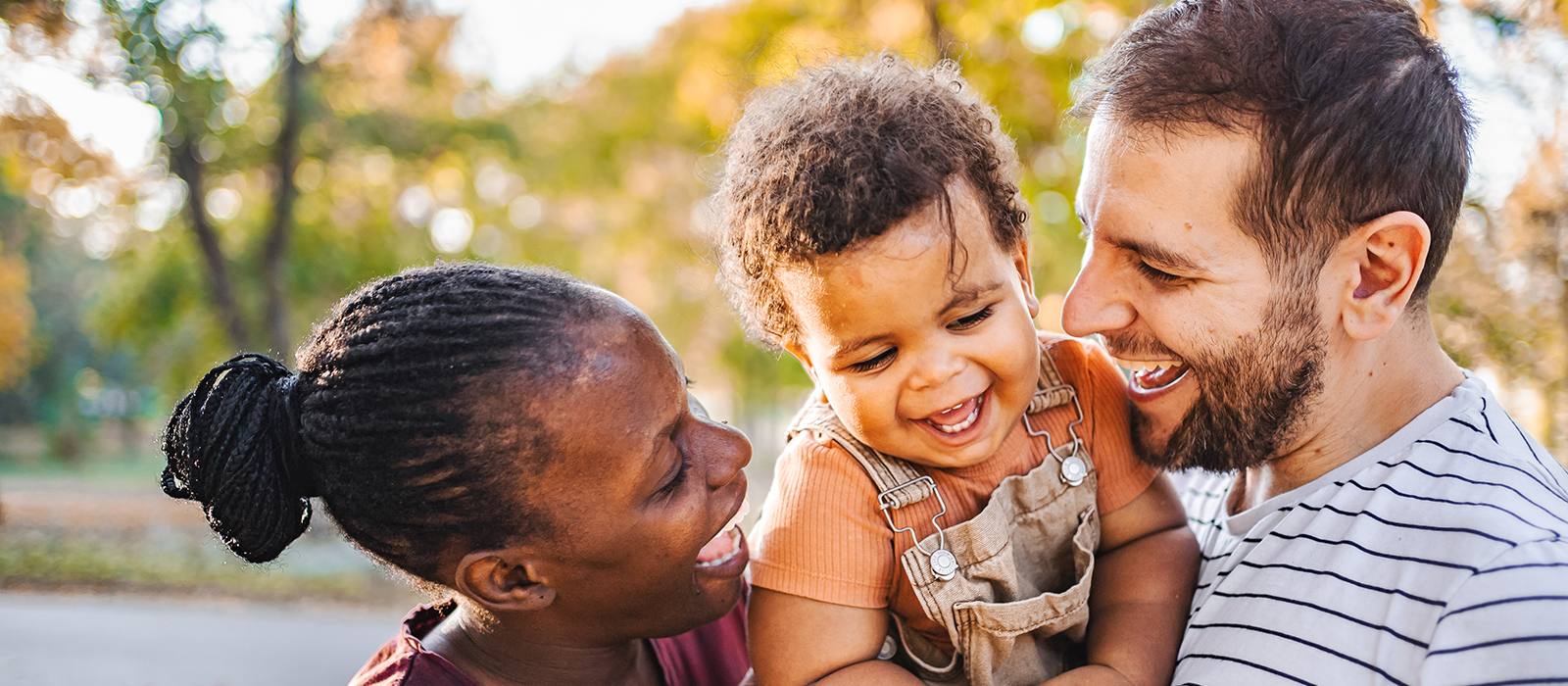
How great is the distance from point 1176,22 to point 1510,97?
5.26 meters

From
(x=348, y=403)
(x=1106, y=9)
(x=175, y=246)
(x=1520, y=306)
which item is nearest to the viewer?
(x=348, y=403)

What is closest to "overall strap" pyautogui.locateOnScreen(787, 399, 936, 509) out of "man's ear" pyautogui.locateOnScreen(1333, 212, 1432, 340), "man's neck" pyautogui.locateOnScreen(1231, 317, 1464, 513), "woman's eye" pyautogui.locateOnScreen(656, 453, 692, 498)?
"woman's eye" pyautogui.locateOnScreen(656, 453, 692, 498)

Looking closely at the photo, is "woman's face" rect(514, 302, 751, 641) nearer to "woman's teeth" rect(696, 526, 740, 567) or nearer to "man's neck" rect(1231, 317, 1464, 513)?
"woman's teeth" rect(696, 526, 740, 567)

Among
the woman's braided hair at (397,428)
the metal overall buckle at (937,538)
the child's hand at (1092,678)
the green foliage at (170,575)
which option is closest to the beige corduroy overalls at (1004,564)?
the metal overall buckle at (937,538)

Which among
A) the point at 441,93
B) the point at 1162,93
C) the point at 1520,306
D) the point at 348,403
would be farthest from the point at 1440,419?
the point at 441,93

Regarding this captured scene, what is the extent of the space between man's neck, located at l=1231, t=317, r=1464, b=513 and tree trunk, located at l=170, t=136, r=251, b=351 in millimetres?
10536

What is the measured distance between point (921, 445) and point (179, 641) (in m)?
7.26

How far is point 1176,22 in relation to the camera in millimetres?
1990

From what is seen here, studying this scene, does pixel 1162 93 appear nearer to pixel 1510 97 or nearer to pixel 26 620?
pixel 1510 97

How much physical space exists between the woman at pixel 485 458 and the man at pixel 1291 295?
3.07 feet

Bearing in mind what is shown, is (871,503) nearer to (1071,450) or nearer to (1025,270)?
(1071,450)

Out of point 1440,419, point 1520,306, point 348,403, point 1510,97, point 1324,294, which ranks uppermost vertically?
point 348,403

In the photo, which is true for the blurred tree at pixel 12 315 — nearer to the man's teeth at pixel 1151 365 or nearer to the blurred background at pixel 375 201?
the blurred background at pixel 375 201

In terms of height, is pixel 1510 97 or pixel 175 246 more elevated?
pixel 175 246
